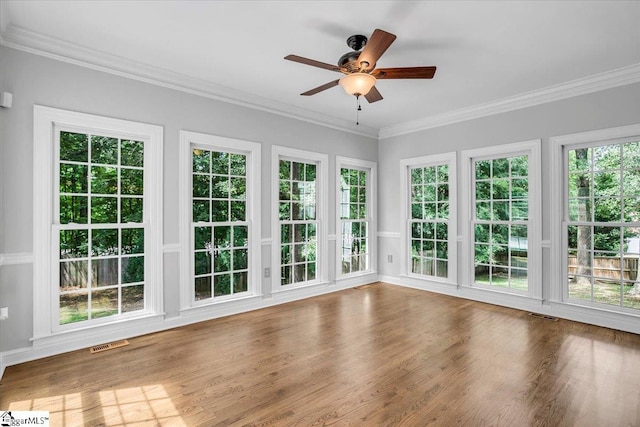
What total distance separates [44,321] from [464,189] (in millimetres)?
5287

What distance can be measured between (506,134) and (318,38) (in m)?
3.11

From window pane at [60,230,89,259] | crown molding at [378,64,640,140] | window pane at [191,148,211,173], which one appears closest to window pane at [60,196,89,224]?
window pane at [60,230,89,259]

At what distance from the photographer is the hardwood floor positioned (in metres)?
2.18

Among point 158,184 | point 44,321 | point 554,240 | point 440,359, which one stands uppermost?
point 158,184

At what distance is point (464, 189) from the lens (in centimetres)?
513

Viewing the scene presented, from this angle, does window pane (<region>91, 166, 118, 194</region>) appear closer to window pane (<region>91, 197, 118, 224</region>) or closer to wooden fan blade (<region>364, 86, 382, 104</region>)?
window pane (<region>91, 197, 118, 224</region>)

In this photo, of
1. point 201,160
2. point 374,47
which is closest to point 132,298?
point 201,160

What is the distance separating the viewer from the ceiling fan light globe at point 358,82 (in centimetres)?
281

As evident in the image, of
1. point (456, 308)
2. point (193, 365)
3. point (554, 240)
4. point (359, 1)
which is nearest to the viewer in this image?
point (359, 1)

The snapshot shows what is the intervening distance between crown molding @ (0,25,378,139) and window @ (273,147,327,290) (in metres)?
0.60

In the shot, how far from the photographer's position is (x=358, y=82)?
2.83 m

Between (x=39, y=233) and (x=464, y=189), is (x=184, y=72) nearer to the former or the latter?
(x=39, y=233)

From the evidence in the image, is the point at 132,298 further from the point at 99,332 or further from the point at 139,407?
the point at 139,407

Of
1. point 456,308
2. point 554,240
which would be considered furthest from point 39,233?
point 554,240
